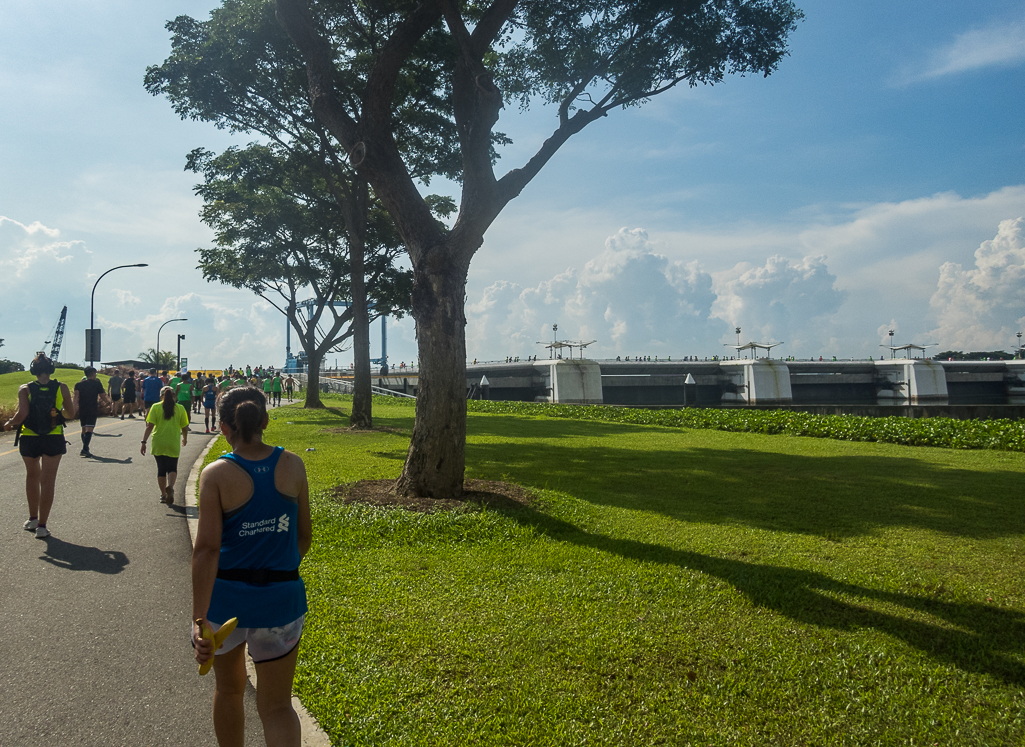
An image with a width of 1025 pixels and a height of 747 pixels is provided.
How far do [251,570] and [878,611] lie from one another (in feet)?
14.9

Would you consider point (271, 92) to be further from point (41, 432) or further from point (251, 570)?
point (251, 570)

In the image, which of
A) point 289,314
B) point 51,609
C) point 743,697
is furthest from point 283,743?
point 289,314

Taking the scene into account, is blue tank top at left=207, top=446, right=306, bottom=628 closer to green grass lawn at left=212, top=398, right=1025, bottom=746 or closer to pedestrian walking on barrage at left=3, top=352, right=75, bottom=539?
green grass lawn at left=212, top=398, right=1025, bottom=746

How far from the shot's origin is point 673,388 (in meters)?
65.8

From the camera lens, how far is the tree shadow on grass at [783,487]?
26.5 ft

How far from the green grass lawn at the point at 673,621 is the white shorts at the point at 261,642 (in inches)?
34.8

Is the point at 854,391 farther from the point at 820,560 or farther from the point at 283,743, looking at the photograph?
the point at 283,743

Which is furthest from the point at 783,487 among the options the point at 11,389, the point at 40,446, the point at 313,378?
the point at 11,389

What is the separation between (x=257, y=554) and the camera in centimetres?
283

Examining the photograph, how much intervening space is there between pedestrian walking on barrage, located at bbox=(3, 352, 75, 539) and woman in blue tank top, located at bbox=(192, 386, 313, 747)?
5801 millimetres

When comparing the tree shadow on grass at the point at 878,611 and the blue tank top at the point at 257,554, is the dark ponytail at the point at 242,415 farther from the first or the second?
the tree shadow on grass at the point at 878,611

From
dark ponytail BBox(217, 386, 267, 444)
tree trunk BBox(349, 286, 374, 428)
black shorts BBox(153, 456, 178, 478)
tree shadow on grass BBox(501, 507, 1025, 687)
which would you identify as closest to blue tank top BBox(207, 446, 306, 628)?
dark ponytail BBox(217, 386, 267, 444)

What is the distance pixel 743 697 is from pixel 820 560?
3.04 meters

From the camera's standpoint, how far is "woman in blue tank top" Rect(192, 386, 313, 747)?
9.01 ft
